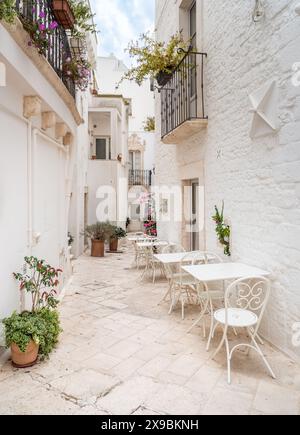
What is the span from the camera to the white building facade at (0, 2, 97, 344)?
11.0 feet

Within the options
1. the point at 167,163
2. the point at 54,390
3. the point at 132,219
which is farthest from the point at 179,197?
the point at 132,219

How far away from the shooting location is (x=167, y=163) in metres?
8.52

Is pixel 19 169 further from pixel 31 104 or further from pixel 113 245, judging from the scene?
pixel 113 245

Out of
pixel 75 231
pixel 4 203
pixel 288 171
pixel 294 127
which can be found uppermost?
pixel 294 127

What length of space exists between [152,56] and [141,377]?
5.42 metres

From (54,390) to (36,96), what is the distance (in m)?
3.12

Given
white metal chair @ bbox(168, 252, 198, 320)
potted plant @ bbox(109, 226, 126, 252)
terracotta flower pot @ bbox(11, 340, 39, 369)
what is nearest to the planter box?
white metal chair @ bbox(168, 252, 198, 320)

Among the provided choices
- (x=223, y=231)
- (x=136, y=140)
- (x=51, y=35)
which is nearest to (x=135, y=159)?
(x=136, y=140)

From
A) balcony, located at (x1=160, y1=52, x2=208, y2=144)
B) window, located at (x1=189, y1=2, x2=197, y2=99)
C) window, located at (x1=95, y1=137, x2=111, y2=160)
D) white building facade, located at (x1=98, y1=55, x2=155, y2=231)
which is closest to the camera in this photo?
balcony, located at (x1=160, y1=52, x2=208, y2=144)

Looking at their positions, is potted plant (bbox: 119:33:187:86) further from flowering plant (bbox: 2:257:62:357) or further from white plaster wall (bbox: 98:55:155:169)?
white plaster wall (bbox: 98:55:155:169)

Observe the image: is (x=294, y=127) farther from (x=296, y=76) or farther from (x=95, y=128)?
(x=95, y=128)

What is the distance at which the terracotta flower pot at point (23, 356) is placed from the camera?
3230 millimetres

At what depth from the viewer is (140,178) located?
A: 19594mm

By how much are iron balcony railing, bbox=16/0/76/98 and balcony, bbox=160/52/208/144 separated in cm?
195
